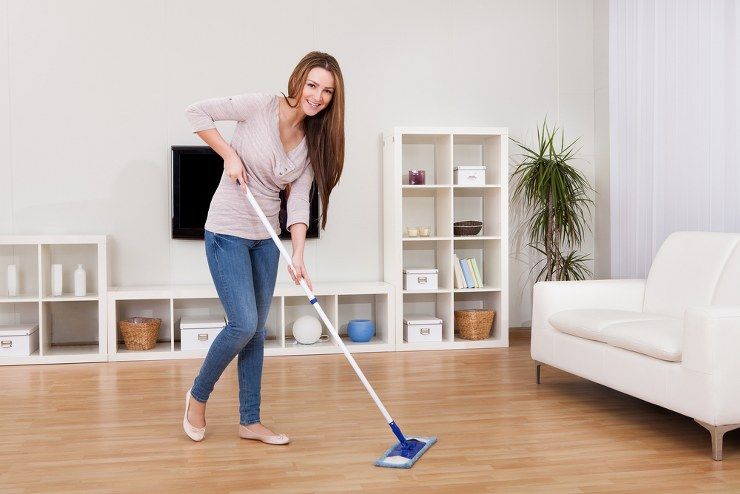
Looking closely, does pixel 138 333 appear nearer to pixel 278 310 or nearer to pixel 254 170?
pixel 278 310

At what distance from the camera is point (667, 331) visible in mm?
3043

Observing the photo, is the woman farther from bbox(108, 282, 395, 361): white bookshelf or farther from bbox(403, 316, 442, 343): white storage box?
bbox(403, 316, 442, 343): white storage box

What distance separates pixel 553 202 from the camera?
17.3 feet

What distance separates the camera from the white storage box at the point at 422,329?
5031 millimetres

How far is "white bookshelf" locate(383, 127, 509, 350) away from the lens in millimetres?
5016

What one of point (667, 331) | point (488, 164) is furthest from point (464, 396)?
point (488, 164)

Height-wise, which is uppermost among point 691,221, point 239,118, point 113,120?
point 113,120

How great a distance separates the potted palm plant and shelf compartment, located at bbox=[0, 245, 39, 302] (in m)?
3.18

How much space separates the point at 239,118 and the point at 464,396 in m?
1.73

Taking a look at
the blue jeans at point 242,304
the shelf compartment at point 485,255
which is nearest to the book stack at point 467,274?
the shelf compartment at point 485,255

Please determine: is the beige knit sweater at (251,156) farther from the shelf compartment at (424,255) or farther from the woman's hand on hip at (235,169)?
the shelf compartment at (424,255)

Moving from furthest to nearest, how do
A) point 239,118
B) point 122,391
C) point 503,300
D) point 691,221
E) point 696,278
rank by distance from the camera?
1. point 503,300
2. point 691,221
3. point 122,391
4. point 696,278
5. point 239,118

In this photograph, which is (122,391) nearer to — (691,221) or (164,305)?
(164,305)

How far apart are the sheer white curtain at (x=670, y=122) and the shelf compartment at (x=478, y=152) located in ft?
2.74
